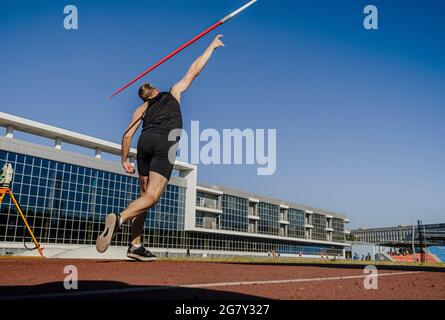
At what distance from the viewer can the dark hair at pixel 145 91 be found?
5.61m

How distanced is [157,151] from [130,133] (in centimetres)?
61

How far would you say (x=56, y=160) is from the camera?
42844 mm

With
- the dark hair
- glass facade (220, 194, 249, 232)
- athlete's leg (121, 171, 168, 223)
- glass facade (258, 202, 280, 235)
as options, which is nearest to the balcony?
glass facade (220, 194, 249, 232)

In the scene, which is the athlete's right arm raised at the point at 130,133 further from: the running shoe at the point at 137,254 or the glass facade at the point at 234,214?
the glass facade at the point at 234,214

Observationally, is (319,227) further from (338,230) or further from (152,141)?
(152,141)

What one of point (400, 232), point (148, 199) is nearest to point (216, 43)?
point (148, 199)

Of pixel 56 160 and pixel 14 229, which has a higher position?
pixel 56 160

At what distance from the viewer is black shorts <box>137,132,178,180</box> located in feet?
16.1

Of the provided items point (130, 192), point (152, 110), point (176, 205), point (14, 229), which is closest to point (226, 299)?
point (152, 110)

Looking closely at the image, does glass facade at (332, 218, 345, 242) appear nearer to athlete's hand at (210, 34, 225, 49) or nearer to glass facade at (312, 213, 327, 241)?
glass facade at (312, 213, 327, 241)

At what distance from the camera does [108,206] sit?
48938 millimetres

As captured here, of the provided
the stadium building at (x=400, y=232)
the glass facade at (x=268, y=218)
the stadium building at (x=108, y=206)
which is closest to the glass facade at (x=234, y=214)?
the stadium building at (x=108, y=206)

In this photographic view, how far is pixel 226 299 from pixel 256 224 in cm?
7277
